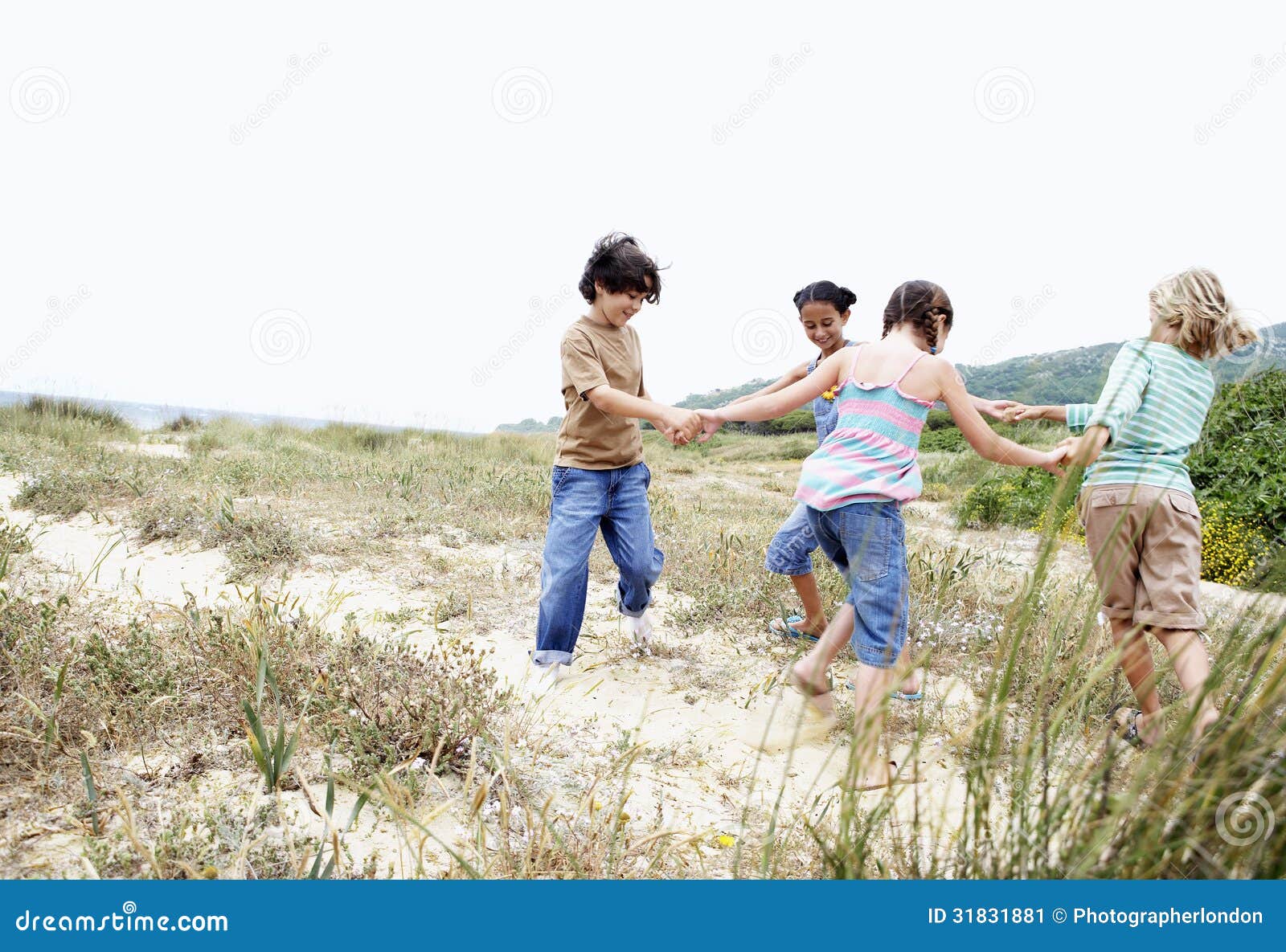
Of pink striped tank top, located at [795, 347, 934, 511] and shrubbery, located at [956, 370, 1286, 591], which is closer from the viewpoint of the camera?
pink striped tank top, located at [795, 347, 934, 511]

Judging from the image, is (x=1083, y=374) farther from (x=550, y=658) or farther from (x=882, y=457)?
(x=550, y=658)

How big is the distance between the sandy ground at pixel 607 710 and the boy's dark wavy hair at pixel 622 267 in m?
1.68

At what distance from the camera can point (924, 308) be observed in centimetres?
247

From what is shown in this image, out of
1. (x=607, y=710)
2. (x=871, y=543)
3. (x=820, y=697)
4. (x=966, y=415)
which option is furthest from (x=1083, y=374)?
(x=607, y=710)

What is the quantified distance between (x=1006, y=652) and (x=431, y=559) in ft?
12.7

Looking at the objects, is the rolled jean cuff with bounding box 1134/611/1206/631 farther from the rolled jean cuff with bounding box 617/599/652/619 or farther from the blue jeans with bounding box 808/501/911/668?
the rolled jean cuff with bounding box 617/599/652/619

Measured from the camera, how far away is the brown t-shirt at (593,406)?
10.2ft

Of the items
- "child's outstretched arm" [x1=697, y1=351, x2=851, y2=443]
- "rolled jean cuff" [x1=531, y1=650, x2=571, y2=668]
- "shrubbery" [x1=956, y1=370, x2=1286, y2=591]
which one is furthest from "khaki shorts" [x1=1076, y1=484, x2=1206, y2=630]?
"shrubbery" [x1=956, y1=370, x2=1286, y2=591]

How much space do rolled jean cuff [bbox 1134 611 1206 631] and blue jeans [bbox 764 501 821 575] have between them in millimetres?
1276

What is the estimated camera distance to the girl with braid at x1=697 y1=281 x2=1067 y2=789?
2.34m

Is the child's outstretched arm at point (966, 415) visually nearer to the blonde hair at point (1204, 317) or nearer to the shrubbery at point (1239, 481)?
the blonde hair at point (1204, 317)

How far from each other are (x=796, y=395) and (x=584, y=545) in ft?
3.80

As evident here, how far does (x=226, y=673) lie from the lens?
2404 millimetres
